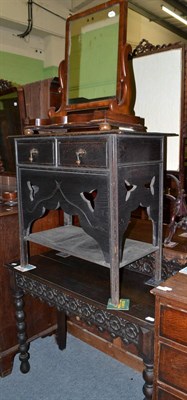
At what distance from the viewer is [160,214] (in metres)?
1.52

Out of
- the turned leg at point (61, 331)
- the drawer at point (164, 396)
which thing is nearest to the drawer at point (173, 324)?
the drawer at point (164, 396)

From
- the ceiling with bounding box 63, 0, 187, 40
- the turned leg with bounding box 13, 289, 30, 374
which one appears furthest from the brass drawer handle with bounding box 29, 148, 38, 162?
the ceiling with bounding box 63, 0, 187, 40

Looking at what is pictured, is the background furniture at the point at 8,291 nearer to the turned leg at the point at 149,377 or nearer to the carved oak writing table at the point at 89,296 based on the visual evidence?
the carved oak writing table at the point at 89,296

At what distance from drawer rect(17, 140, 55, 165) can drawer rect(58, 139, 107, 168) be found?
6cm

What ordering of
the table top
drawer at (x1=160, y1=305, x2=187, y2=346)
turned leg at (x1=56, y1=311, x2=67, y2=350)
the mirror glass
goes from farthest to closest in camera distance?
turned leg at (x1=56, y1=311, x2=67, y2=350) < the mirror glass < the table top < drawer at (x1=160, y1=305, x2=187, y2=346)

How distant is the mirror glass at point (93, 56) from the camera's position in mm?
1497

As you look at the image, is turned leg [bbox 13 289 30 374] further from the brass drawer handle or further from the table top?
the brass drawer handle

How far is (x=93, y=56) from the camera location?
66.0 inches

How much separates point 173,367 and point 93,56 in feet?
4.79

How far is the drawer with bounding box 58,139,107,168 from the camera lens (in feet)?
4.07

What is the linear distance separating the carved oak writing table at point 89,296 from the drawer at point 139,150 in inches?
23.6

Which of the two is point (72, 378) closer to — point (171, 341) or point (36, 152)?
point (171, 341)

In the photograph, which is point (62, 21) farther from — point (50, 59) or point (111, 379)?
point (111, 379)

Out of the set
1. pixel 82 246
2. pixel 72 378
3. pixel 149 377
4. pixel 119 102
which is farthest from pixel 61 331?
pixel 119 102
